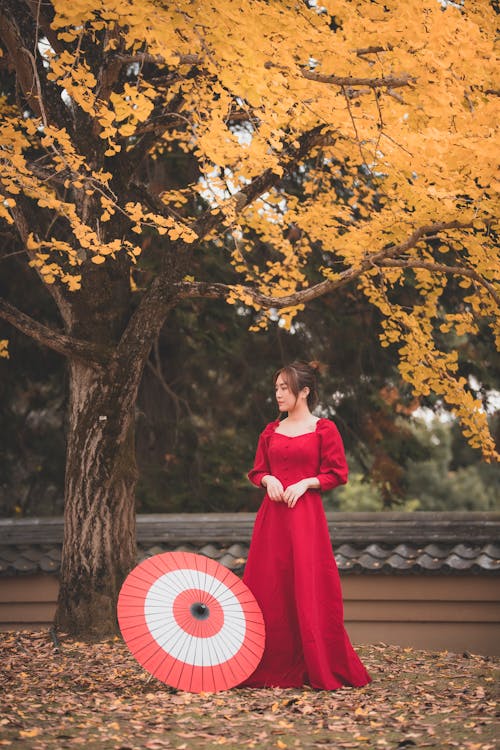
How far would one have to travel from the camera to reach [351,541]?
6.37m

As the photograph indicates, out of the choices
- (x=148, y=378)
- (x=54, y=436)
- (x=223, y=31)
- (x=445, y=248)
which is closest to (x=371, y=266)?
(x=445, y=248)

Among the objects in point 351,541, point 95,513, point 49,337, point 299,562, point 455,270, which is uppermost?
point 455,270

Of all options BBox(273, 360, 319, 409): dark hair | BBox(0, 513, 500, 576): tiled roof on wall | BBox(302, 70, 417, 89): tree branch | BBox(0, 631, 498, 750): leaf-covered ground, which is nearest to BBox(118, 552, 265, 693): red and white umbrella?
BBox(0, 631, 498, 750): leaf-covered ground

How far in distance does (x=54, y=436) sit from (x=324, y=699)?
5880 mm

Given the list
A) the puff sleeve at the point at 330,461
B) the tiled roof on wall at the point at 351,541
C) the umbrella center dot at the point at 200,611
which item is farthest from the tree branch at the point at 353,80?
the tiled roof on wall at the point at 351,541

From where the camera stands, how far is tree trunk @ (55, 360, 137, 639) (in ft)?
17.4

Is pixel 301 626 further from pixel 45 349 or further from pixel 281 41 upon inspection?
pixel 45 349

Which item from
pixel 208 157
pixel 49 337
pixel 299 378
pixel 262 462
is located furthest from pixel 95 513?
pixel 208 157

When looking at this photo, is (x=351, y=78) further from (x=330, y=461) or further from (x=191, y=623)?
(x=191, y=623)

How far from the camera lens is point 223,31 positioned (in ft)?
13.0

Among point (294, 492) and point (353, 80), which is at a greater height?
point (353, 80)

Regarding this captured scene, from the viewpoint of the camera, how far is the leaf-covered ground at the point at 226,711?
3285 millimetres

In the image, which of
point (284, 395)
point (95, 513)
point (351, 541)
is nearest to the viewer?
point (284, 395)

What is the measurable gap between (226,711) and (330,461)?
1.33m
